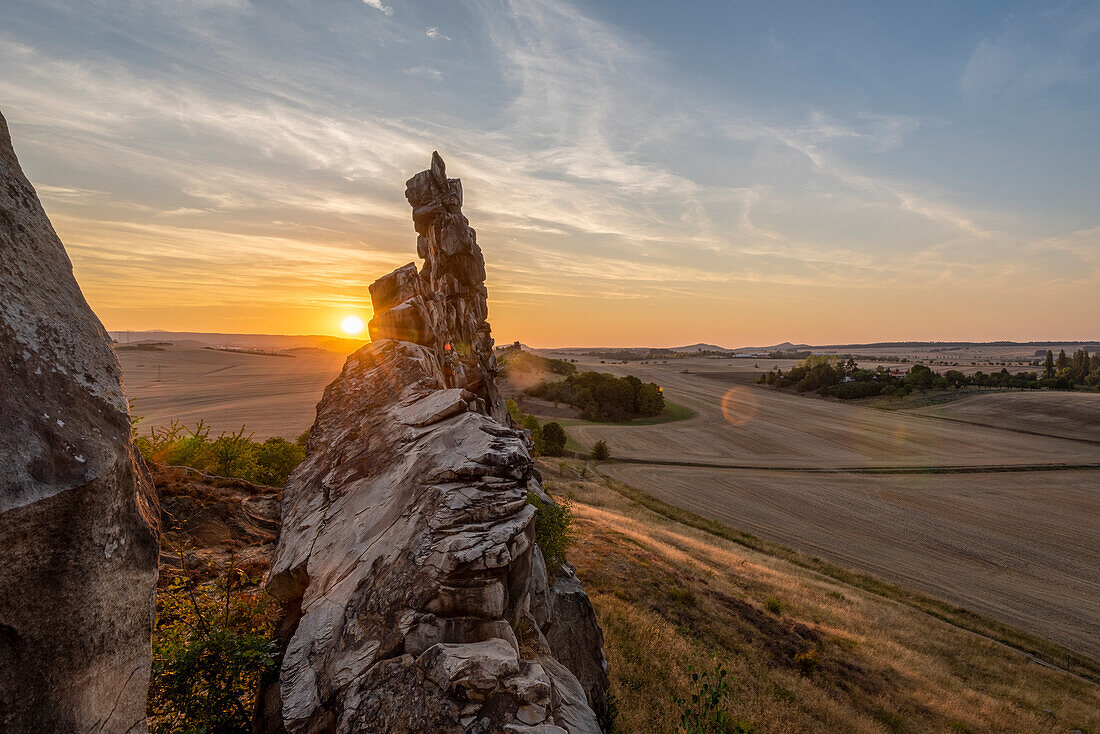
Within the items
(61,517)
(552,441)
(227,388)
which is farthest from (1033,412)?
(227,388)

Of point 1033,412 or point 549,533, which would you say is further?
point 1033,412

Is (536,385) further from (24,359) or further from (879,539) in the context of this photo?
(24,359)

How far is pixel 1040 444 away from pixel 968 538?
5894 centimetres

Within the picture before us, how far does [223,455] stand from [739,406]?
388 ft

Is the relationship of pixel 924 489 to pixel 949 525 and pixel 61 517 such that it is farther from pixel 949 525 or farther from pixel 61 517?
pixel 61 517

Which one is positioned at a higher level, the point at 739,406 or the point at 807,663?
the point at 739,406

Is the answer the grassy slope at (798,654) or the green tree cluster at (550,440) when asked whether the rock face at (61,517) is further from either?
the green tree cluster at (550,440)

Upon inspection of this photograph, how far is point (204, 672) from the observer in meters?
8.40

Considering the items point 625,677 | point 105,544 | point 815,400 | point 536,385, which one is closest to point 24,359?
point 105,544

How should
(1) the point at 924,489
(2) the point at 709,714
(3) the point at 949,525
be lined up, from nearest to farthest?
(2) the point at 709,714 < (3) the point at 949,525 < (1) the point at 924,489

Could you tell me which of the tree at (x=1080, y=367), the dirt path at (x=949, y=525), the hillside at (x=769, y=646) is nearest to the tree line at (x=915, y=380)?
the tree at (x=1080, y=367)

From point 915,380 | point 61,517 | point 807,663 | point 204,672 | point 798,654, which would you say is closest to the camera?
point 61,517

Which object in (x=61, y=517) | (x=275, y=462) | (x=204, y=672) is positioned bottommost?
(x=204, y=672)

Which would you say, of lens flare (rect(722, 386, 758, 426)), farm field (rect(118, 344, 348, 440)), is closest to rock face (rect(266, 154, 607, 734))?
farm field (rect(118, 344, 348, 440))
